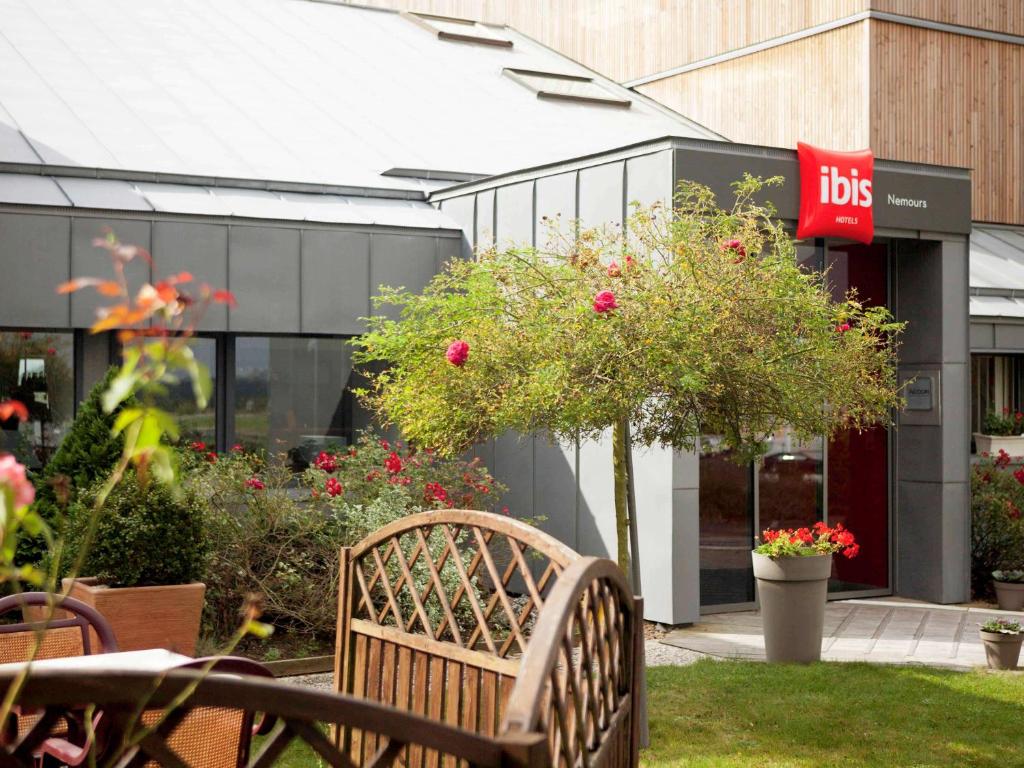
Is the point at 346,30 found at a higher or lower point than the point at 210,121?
higher

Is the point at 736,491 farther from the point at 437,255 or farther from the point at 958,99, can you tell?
the point at 958,99

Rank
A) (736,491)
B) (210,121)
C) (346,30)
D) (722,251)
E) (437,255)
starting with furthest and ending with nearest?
(346,30)
(210,121)
(437,255)
(736,491)
(722,251)

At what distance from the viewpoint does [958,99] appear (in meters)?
17.7

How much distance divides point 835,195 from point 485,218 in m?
3.37

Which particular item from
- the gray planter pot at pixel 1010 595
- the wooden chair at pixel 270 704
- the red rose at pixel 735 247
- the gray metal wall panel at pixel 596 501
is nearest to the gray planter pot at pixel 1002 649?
the gray planter pot at pixel 1010 595

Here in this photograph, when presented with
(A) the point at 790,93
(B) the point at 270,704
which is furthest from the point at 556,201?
(B) the point at 270,704

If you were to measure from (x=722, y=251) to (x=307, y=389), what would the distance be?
6135 millimetres

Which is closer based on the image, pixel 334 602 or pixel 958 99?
pixel 334 602

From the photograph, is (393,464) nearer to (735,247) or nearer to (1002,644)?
(735,247)

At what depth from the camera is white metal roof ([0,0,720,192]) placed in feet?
42.9

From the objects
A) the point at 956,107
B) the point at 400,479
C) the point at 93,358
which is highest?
the point at 956,107

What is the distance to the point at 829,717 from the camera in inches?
295

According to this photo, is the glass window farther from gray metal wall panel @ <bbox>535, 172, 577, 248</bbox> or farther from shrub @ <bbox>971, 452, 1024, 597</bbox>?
shrub @ <bbox>971, 452, 1024, 597</bbox>

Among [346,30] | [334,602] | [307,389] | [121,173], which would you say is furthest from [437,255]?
[346,30]
